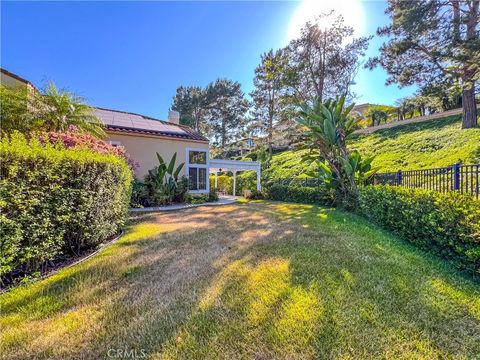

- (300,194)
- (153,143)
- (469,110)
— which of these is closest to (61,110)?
(153,143)

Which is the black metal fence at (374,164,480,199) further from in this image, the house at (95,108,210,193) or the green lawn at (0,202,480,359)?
the house at (95,108,210,193)

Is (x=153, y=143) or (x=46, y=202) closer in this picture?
(x=46, y=202)

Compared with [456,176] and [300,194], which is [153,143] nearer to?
[300,194]

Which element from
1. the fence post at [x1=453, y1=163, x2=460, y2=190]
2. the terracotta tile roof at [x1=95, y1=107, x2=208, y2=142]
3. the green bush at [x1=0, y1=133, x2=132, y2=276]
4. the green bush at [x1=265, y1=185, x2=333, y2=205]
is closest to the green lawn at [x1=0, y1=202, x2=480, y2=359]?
the green bush at [x1=0, y1=133, x2=132, y2=276]

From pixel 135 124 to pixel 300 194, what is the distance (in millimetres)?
10510

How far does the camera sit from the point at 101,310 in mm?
2721

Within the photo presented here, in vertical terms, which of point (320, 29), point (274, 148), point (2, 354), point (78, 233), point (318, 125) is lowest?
A: point (2, 354)

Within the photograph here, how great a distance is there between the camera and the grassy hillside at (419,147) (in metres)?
12.5

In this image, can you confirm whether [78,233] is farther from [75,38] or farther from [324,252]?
[75,38]

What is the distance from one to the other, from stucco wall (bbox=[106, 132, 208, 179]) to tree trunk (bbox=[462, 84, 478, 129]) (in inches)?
724

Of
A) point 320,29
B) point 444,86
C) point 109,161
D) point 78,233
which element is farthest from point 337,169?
point 320,29

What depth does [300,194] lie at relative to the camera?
14.1m

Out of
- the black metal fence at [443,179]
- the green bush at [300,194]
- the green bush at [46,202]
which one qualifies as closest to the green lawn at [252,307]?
the green bush at [46,202]

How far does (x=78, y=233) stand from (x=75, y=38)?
7.82 m
